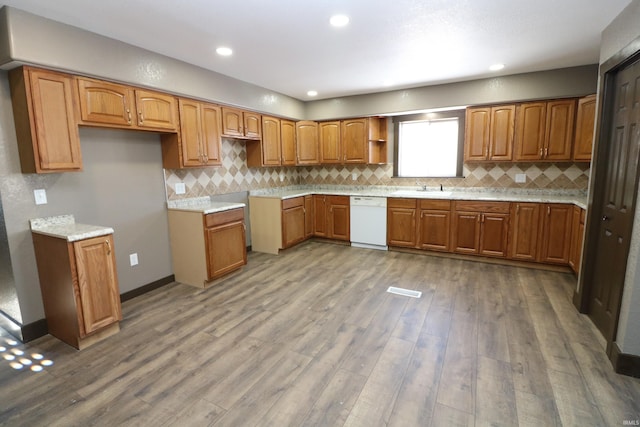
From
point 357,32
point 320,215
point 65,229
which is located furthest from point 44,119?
point 320,215

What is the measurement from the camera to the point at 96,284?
2.38 meters

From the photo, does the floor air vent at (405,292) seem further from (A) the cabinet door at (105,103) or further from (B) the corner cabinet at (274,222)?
(A) the cabinet door at (105,103)

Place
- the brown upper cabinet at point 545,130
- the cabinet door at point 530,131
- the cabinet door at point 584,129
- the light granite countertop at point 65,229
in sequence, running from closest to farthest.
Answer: the light granite countertop at point 65,229 < the cabinet door at point 584,129 < the brown upper cabinet at point 545,130 < the cabinet door at point 530,131

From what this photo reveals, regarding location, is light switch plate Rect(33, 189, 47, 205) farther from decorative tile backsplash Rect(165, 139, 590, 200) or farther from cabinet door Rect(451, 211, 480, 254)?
cabinet door Rect(451, 211, 480, 254)

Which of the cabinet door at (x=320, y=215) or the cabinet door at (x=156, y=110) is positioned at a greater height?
the cabinet door at (x=156, y=110)

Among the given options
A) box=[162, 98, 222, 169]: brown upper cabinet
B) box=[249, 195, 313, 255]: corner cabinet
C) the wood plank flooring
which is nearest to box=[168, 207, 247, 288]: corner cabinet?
the wood plank flooring

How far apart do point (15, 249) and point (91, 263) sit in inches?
26.2

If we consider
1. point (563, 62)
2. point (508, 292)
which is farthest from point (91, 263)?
point (563, 62)

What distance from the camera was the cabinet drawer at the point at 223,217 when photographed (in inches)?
133

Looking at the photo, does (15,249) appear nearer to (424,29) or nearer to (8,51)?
(8,51)

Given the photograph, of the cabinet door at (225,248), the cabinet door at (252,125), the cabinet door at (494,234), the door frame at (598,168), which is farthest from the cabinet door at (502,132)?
the cabinet door at (225,248)

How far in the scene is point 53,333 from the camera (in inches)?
100.0

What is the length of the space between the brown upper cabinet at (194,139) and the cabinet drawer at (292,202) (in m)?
1.25

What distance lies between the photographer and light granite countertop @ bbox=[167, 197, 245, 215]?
11.2 ft
